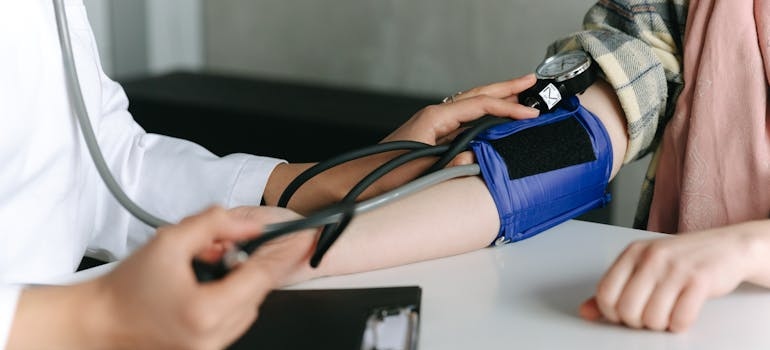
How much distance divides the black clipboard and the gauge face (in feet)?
1.19

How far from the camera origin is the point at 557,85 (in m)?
1.04

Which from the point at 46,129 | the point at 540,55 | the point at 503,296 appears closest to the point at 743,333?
the point at 503,296

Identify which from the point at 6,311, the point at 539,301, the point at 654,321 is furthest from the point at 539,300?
the point at 6,311

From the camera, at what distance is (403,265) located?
0.90 meters

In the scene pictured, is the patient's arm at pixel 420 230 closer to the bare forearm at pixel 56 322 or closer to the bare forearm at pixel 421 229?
the bare forearm at pixel 421 229

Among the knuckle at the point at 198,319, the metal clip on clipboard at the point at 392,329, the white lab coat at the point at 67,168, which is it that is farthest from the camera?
the white lab coat at the point at 67,168

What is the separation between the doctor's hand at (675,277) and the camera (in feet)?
2.42

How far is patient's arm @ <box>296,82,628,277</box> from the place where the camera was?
88 centimetres

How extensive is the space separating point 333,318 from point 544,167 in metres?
0.32

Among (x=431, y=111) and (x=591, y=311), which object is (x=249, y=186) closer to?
(x=431, y=111)

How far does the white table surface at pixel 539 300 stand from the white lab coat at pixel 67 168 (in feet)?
0.22

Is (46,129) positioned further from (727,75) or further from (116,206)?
(727,75)

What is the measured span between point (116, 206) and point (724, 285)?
651 millimetres

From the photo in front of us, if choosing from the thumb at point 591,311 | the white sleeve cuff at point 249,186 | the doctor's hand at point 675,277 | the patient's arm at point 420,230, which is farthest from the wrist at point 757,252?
the white sleeve cuff at point 249,186
